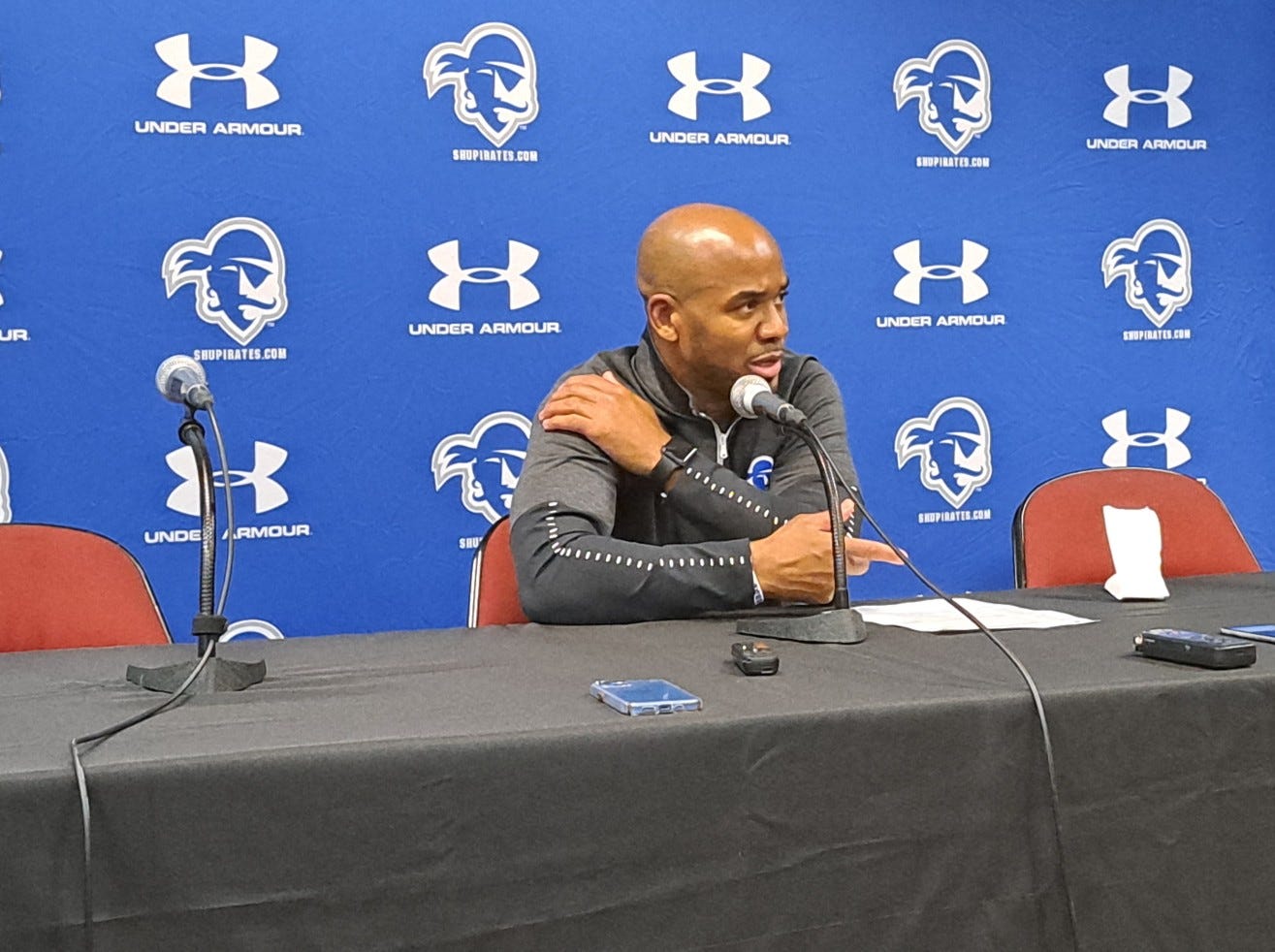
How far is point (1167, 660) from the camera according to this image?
4.37 ft

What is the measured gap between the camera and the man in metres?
1.73

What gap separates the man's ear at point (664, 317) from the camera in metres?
2.06

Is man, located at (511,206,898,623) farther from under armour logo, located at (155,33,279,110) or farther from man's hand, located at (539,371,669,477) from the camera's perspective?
under armour logo, located at (155,33,279,110)

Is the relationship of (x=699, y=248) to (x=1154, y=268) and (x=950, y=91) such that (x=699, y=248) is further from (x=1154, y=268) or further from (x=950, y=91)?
(x=1154, y=268)

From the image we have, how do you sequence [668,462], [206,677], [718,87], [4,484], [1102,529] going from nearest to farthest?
[206,677] → [668,462] → [1102,529] → [4,484] → [718,87]

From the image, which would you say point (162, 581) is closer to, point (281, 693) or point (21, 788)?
point (281, 693)

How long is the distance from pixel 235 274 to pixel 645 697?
1961 millimetres

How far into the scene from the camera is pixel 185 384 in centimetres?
135

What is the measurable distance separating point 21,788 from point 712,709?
1.81 feet

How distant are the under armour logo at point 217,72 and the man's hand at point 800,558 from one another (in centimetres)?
169

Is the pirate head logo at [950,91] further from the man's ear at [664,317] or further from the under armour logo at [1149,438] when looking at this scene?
the man's ear at [664,317]

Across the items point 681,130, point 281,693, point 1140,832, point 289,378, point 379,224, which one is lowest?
point 1140,832

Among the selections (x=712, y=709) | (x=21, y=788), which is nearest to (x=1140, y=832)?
(x=712, y=709)

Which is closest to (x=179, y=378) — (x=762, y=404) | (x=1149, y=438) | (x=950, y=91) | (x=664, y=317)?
(x=762, y=404)
